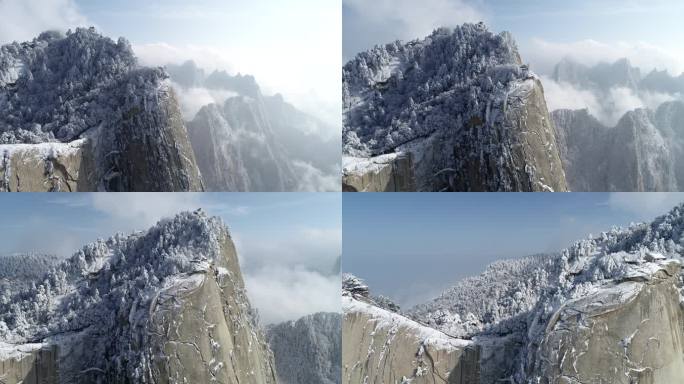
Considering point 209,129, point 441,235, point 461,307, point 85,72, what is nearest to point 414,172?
point 441,235

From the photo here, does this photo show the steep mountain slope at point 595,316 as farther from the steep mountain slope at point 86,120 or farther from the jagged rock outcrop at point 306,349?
the steep mountain slope at point 86,120

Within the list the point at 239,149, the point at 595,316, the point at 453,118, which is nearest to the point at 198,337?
the point at 239,149

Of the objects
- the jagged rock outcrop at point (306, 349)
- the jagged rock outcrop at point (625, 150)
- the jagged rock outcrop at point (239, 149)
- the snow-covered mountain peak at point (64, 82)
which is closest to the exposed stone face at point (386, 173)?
the jagged rock outcrop at point (239, 149)

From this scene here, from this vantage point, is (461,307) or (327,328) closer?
(461,307)

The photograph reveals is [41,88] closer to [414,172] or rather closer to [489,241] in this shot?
[414,172]

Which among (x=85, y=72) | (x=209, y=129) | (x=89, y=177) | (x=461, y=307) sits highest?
(x=85, y=72)

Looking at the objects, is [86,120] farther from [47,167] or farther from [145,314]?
[145,314]
